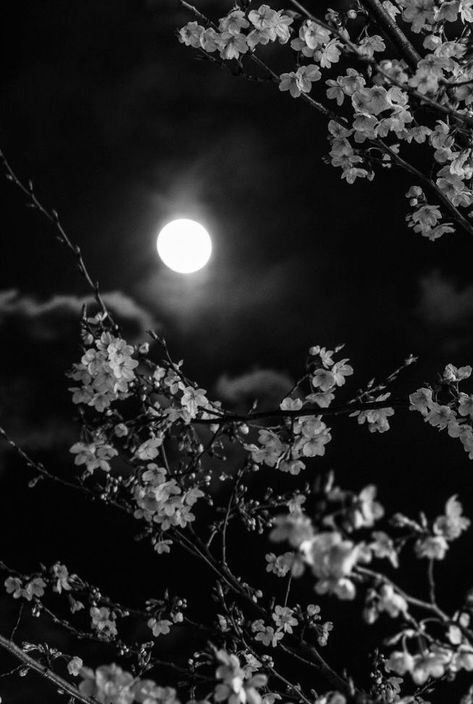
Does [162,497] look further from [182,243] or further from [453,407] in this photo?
[182,243]

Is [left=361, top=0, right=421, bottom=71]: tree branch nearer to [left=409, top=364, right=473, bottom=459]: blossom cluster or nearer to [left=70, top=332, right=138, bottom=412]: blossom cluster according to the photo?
[left=409, top=364, right=473, bottom=459]: blossom cluster

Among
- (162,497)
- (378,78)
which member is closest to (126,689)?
(162,497)

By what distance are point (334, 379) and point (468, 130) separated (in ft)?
4.16

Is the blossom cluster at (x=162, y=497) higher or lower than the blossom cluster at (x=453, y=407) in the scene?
lower

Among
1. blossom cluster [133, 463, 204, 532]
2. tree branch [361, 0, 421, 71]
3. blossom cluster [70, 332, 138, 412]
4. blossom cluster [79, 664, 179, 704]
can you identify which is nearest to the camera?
blossom cluster [79, 664, 179, 704]

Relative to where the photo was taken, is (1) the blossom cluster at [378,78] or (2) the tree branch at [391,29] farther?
(1) the blossom cluster at [378,78]

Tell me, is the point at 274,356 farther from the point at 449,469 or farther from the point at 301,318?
the point at 449,469

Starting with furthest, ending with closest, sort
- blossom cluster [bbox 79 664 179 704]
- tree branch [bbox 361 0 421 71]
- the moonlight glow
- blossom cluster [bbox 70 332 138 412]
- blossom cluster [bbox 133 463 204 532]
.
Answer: the moonlight glow, blossom cluster [bbox 133 463 204 532], blossom cluster [bbox 70 332 138 412], tree branch [bbox 361 0 421 71], blossom cluster [bbox 79 664 179 704]

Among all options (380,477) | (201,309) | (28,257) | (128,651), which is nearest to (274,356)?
(201,309)

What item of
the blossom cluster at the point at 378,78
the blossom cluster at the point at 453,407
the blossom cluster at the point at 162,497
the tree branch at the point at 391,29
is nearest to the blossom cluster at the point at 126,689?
the blossom cluster at the point at 162,497

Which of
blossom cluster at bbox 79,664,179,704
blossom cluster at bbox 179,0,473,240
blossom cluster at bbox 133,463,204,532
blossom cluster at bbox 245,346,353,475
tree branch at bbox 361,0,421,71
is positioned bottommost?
blossom cluster at bbox 79,664,179,704

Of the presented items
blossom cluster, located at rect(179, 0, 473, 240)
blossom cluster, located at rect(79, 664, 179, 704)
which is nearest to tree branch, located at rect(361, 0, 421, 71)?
blossom cluster, located at rect(179, 0, 473, 240)

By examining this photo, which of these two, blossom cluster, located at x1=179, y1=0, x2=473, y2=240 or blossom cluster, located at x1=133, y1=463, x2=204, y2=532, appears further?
blossom cluster, located at x1=133, y1=463, x2=204, y2=532

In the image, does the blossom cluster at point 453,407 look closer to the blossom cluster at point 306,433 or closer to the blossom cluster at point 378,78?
the blossom cluster at point 306,433
